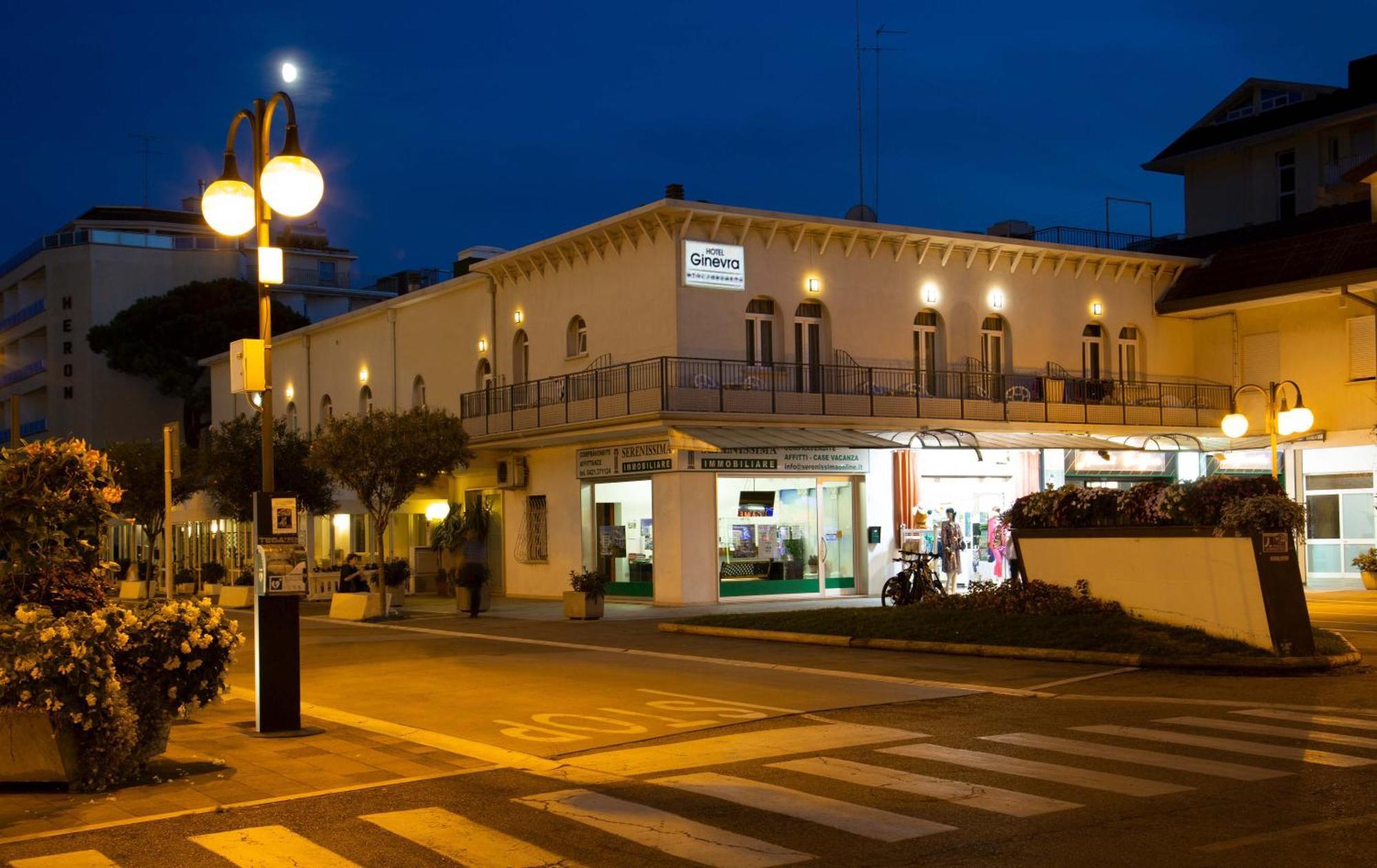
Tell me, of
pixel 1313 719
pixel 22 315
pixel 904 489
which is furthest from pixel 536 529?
pixel 22 315

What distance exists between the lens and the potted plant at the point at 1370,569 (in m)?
29.2

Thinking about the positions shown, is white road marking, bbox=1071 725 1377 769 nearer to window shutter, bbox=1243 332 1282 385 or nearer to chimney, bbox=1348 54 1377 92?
window shutter, bbox=1243 332 1282 385

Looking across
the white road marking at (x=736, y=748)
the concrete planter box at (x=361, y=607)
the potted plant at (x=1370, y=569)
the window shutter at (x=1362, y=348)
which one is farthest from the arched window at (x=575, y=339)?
the white road marking at (x=736, y=748)

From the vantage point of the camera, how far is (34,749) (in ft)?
30.0

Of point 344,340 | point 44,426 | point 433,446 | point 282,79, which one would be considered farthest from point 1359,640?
point 44,426

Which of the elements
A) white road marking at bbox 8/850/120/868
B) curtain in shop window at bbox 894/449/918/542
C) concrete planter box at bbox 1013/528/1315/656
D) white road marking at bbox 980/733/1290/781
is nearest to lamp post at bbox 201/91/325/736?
white road marking at bbox 8/850/120/868

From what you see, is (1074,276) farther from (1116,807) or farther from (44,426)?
(44,426)

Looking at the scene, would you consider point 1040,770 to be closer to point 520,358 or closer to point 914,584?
point 914,584

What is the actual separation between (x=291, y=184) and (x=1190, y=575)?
36.5 feet

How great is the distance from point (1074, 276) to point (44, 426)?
57726 millimetres

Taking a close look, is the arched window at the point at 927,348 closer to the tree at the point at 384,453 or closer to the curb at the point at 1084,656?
the tree at the point at 384,453

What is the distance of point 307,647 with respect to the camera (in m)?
21.3

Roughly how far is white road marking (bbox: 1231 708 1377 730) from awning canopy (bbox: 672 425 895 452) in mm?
16066

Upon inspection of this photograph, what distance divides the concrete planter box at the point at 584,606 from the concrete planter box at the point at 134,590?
18536mm
